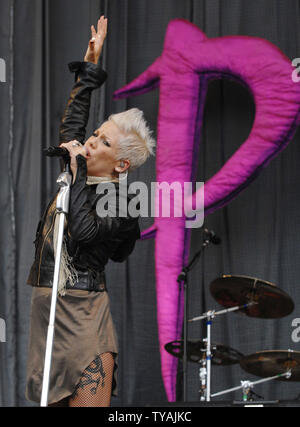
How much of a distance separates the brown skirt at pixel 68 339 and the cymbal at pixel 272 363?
1345 millimetres

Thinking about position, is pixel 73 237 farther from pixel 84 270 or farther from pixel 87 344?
pixel 87 344

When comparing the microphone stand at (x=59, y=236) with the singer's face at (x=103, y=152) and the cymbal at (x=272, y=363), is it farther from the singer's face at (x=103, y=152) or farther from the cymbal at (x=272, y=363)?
the cymbal at (x=272, y=363)

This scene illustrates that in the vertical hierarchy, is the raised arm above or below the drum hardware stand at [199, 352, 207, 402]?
above

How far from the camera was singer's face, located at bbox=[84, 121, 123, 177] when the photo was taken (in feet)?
7.48

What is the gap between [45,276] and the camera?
6.95 feet

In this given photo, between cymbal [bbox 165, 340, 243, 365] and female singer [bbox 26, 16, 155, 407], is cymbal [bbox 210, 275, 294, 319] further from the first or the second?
female singer [bbox 26, 16, 155, 407]

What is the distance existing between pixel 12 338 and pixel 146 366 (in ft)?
2.62

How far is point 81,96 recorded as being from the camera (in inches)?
94.2

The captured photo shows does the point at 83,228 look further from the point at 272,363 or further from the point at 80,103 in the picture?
the point at 272,363

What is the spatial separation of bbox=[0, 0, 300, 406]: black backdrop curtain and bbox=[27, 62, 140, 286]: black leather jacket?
4.85 feet

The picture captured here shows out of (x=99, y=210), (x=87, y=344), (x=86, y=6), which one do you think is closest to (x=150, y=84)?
(x=86, y=6)

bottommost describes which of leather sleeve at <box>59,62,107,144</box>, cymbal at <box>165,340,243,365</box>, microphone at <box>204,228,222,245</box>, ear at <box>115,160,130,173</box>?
cymbal at <box>165,340,243,365</box>

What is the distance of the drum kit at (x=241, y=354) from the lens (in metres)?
3.25

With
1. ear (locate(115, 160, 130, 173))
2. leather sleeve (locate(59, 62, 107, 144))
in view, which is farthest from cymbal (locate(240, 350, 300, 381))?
leather sleeve (locate(59, 62, 107, 144))
